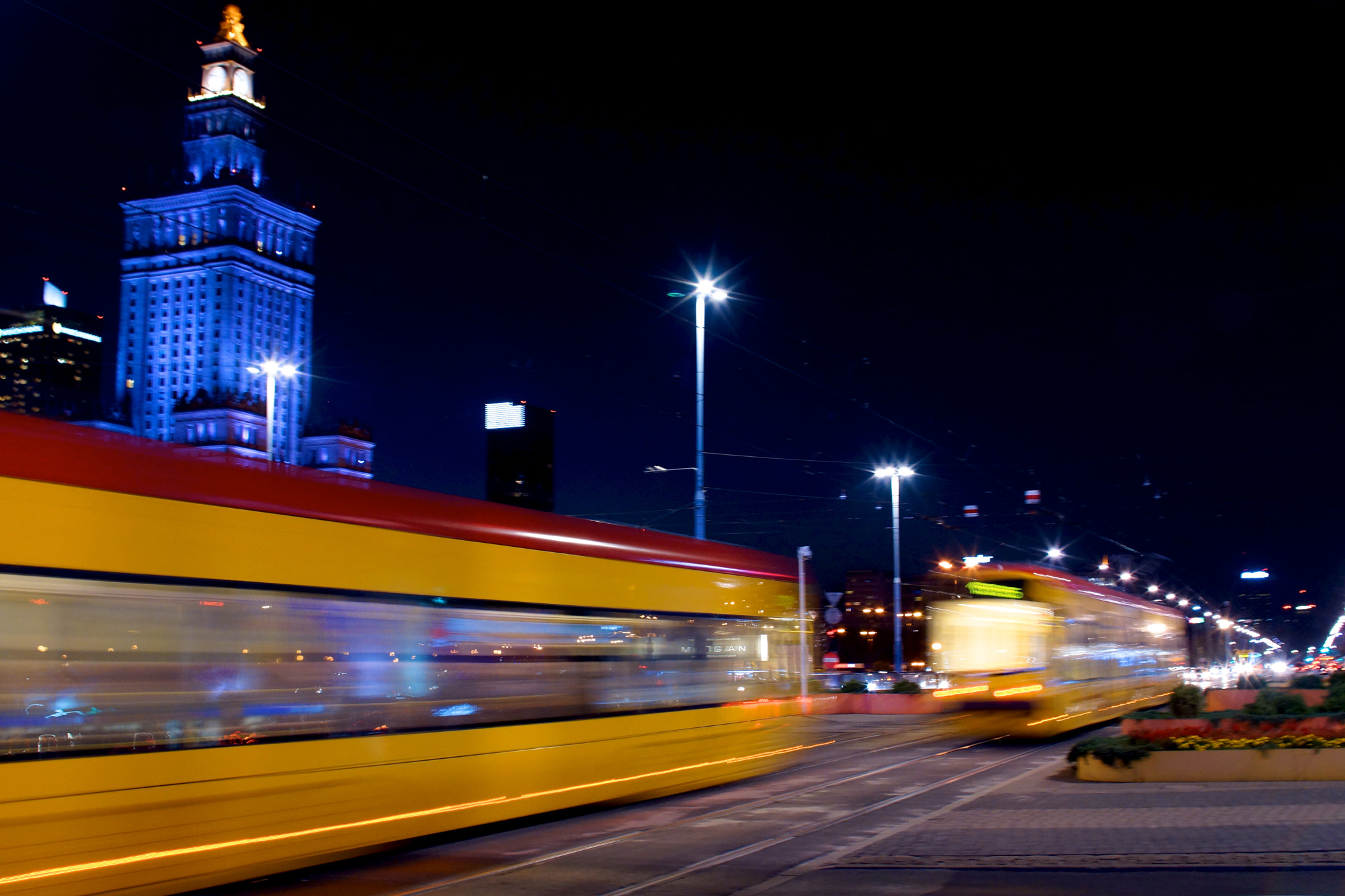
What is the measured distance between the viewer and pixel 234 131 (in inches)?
5133

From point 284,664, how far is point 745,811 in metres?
5.91

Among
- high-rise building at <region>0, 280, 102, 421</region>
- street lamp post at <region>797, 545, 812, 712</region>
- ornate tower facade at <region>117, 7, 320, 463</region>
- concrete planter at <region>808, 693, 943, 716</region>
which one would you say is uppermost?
ornate tower facade at <region>117, 7, 320, 463</region>

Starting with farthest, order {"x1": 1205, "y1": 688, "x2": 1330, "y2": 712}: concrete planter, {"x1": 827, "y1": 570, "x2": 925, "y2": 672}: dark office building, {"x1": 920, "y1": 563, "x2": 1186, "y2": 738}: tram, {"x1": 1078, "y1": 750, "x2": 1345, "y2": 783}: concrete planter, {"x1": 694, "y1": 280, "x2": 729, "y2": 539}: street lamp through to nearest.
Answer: {"x1": 827, "y1": 570, "x2": 925, "y2": 672}: dark office building < {"x1": 1205, "y1": 688, "x2": 1330, "y2": 712}: concrete planter < {"x1": 694, "y1": 280, "x2": 729, "y2": 539}: street lamp < {"x1": 920, "y1": 563, "x2": 1186, "y2": 738}: tram < {"x1": 1078, "y1": 750, "x2": 1345, "y2": 783}: concrete planter

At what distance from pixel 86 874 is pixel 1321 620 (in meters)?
130

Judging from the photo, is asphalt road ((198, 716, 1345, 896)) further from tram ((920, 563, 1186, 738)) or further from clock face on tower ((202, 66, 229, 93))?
clock face on tower ((202, 66, 229, 93))

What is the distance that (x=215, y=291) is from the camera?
382 ft

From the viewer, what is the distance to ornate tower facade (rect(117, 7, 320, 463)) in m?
116

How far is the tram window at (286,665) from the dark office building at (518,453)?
822 inches

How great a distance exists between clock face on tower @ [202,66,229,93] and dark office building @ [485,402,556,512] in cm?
11757

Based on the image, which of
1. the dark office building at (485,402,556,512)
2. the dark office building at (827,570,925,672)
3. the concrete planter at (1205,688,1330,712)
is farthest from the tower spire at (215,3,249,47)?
the concrete planter at (1205,688,1330,712)

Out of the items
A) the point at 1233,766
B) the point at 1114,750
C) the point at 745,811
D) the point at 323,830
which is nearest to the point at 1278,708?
the point at 1233,766

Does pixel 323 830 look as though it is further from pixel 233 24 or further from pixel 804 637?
pixel 233 24

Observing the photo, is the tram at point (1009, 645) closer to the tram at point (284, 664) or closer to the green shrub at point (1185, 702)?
the green shrub at point (1185, 702)

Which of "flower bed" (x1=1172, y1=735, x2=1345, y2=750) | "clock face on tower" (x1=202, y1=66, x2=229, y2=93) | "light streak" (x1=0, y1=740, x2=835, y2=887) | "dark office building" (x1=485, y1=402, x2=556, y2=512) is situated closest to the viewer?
"light streak" (x1=0, y1=740, x2=835, y2=887)
